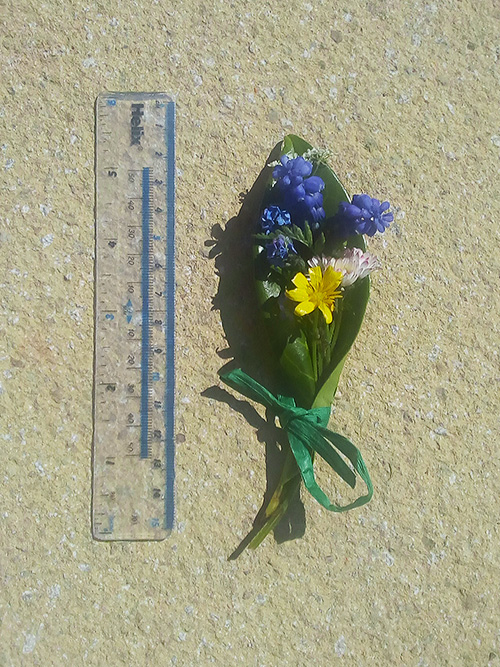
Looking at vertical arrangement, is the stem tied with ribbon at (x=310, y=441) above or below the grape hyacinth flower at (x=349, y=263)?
below

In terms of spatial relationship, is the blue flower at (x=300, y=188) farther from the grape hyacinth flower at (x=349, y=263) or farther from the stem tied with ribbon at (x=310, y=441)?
the stem tied with ribbon at (x=310, y=441)

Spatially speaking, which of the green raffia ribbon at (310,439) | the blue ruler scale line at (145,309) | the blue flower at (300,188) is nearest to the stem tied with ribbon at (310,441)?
the green raffia ribbon at (310,439)

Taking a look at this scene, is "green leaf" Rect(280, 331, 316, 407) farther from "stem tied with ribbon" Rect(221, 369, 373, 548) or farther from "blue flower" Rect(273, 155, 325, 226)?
"blue flower" Rect(273, 155, 325, 226)

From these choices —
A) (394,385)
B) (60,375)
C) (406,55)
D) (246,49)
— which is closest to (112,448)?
(60,375)

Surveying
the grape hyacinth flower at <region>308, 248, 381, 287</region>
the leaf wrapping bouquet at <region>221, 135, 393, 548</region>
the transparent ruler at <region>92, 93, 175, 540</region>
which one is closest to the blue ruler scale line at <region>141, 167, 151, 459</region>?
the transparent ruler at <region>92, 93, 175, 540</region>

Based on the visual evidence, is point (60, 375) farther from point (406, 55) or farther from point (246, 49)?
point (406, 55)

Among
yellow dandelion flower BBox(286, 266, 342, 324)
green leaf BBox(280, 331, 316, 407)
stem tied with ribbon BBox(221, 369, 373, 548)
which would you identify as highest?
yellow dandelion flower BBox(286, 266, 342, 324)
